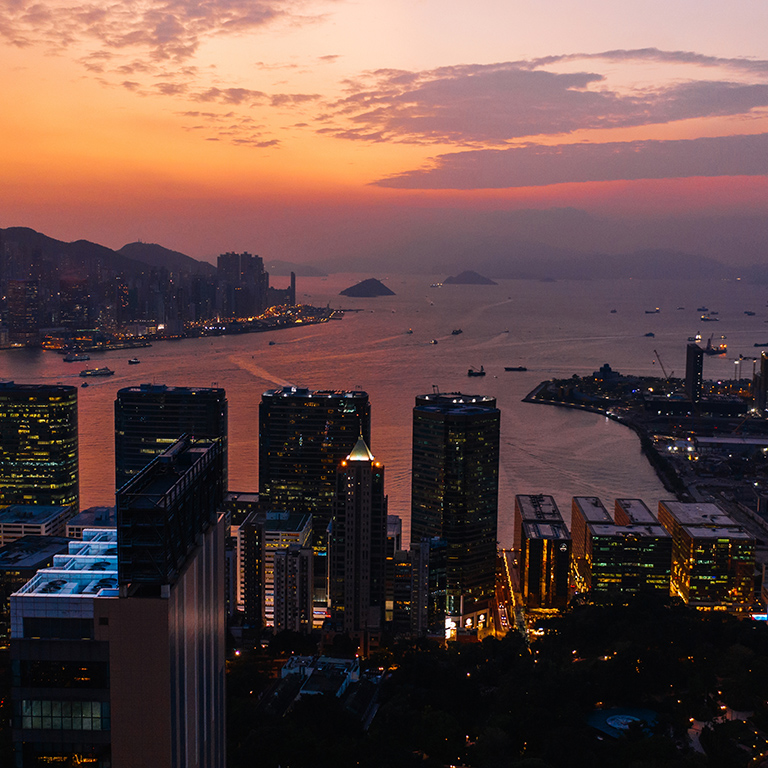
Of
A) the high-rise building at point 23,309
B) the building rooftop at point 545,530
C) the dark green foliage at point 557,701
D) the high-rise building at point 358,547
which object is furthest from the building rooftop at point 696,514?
the high-rise building at point 23,309

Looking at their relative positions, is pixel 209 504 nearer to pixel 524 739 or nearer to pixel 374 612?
pixel 524 739

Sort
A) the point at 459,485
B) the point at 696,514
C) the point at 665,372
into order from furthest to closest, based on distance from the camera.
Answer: the point at 665,372, the point at 696,514, the point at 459,485

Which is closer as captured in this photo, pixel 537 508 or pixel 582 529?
pixel 582 529

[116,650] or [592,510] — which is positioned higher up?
[116,650]

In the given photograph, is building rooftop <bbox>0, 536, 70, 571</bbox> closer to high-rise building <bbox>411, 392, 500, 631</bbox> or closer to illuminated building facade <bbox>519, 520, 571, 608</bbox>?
high-rise building <bbox>411, 392, 500, 631</bbox>

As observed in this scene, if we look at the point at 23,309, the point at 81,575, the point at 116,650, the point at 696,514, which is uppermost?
the point at 23,309

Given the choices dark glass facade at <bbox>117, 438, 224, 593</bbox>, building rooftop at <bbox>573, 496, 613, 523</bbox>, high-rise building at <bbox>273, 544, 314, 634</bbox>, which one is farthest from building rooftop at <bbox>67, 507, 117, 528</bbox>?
dark glass facade at <bbox>117, 438, 224, 593</bbox>

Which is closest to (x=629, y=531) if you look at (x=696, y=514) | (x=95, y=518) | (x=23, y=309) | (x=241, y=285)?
(x=696, y=514)

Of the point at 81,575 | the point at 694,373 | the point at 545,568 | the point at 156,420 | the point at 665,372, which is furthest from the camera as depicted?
the point at 665,372

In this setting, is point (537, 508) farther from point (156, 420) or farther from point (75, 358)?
point (75, 358)
